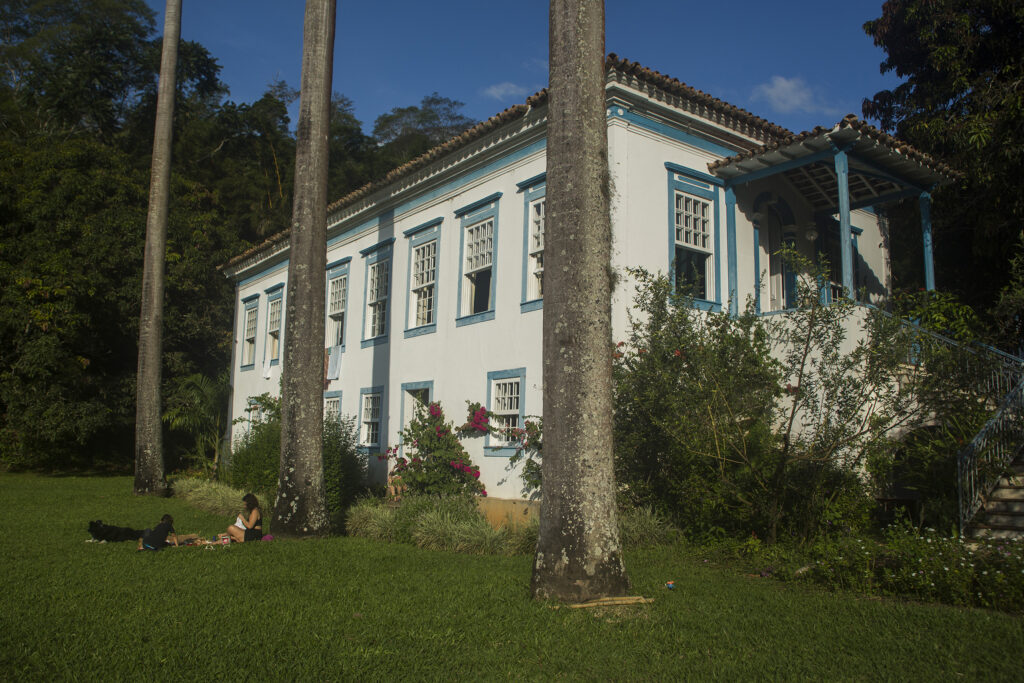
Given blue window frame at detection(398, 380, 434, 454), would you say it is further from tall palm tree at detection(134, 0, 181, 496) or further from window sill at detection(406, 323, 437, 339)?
tall palm tree at detection(134, 0, 181, 496)

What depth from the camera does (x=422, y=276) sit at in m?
16.2

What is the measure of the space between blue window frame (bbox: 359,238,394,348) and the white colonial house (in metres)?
0.05

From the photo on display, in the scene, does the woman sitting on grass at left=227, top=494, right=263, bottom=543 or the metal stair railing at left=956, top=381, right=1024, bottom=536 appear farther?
the woman sitting on grass at left=227, top=494, right=263, bottom=543

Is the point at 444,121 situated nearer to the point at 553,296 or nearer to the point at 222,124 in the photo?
the point at 222,124

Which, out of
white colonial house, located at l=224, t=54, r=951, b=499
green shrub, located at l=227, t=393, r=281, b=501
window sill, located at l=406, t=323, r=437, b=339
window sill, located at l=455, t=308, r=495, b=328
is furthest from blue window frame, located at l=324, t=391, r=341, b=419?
window sill, located at l=455, t=308, r=495, b=328

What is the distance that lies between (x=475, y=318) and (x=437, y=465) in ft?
9.15

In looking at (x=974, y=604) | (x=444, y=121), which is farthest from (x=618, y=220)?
(x=444, y=121)

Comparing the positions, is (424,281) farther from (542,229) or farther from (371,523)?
(371,523)

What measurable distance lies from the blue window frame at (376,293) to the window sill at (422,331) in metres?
1.32

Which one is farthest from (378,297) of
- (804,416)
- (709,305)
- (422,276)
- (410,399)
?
(804,416)

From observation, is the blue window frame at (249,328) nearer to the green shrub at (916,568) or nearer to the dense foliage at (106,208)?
the dense foliage at (106,208)

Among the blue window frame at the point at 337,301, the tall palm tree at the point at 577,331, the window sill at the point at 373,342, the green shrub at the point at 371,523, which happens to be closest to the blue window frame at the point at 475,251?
the window sill at the point at 373,342

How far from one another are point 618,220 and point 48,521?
9911 mm

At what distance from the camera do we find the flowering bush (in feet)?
42.8
